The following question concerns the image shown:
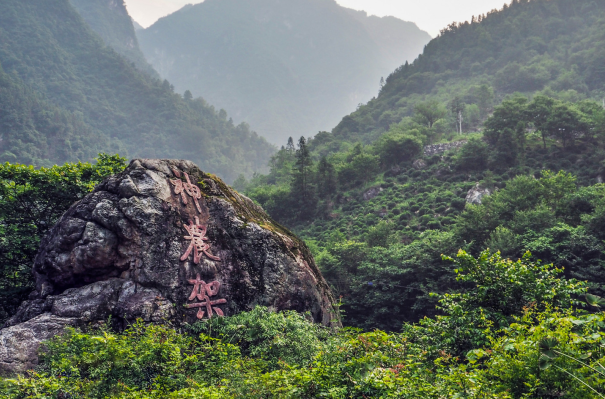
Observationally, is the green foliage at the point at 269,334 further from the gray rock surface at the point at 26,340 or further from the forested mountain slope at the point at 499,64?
the forested mountain slope at the point at 499,64

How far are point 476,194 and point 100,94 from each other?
90.5m

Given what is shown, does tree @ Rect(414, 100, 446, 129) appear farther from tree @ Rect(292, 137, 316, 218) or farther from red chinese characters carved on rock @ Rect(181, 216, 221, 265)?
red chinese characters carved on rock @ Rect(181, 216, 221, 265)

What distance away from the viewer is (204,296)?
916 cm

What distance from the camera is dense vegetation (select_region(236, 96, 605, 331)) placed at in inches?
628

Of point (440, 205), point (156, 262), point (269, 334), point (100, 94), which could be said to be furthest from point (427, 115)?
point (100, 94)

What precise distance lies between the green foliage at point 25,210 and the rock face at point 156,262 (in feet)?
10.7

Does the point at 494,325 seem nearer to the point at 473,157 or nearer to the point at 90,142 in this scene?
the point at 473,157

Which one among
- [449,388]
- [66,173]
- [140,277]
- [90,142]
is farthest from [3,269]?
[90,142]

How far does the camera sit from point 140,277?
881 centimetres

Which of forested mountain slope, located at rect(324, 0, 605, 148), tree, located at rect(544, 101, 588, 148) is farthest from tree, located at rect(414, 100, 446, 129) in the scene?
tree, located at rect(544, 101, 588, 148)

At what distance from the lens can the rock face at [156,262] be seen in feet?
27.6

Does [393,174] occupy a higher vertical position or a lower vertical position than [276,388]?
higher

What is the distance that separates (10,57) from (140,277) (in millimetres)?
96186

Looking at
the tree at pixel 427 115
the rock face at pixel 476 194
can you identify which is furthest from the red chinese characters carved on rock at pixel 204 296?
the tree at pixel 427 115
